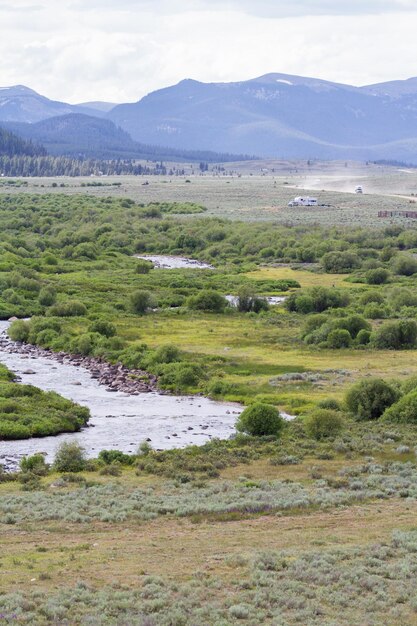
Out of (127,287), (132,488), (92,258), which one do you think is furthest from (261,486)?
(92,258)

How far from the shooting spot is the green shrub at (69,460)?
1625 inches

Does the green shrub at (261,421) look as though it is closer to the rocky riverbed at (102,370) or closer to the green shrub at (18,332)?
the rocky riverbed at (102,370)

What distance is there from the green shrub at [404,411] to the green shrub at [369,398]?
0.68m

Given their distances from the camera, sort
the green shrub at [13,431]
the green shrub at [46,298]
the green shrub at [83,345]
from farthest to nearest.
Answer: the green shrub at [46,298], the green shrub at [83,345], the green shrub at [13,431]

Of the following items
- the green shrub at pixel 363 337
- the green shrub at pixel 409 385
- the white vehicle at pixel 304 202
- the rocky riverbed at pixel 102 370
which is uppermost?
the white vehicle at pixel 304 202

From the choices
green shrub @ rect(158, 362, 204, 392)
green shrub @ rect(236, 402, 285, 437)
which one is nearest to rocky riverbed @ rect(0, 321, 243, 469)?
green shrub @ rect(158, 362, 204, 392)

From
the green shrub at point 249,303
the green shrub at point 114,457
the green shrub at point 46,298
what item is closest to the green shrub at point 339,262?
the green shrub at point 249,303

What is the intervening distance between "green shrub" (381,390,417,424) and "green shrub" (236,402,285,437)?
18.1 feet

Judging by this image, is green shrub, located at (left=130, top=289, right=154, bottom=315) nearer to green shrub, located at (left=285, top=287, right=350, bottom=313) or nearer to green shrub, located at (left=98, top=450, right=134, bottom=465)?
green shrub, located at (left=285, top=287, right=350, bottom=313)

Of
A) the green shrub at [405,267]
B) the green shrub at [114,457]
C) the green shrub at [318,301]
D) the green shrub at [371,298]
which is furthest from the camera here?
the green shrub at [405,267]

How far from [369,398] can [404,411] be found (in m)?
1.99

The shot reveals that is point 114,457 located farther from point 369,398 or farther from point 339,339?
point 339,339

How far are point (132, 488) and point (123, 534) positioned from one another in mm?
6788

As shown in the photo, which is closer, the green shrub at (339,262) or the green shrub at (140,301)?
the green shrub at (140,301)
